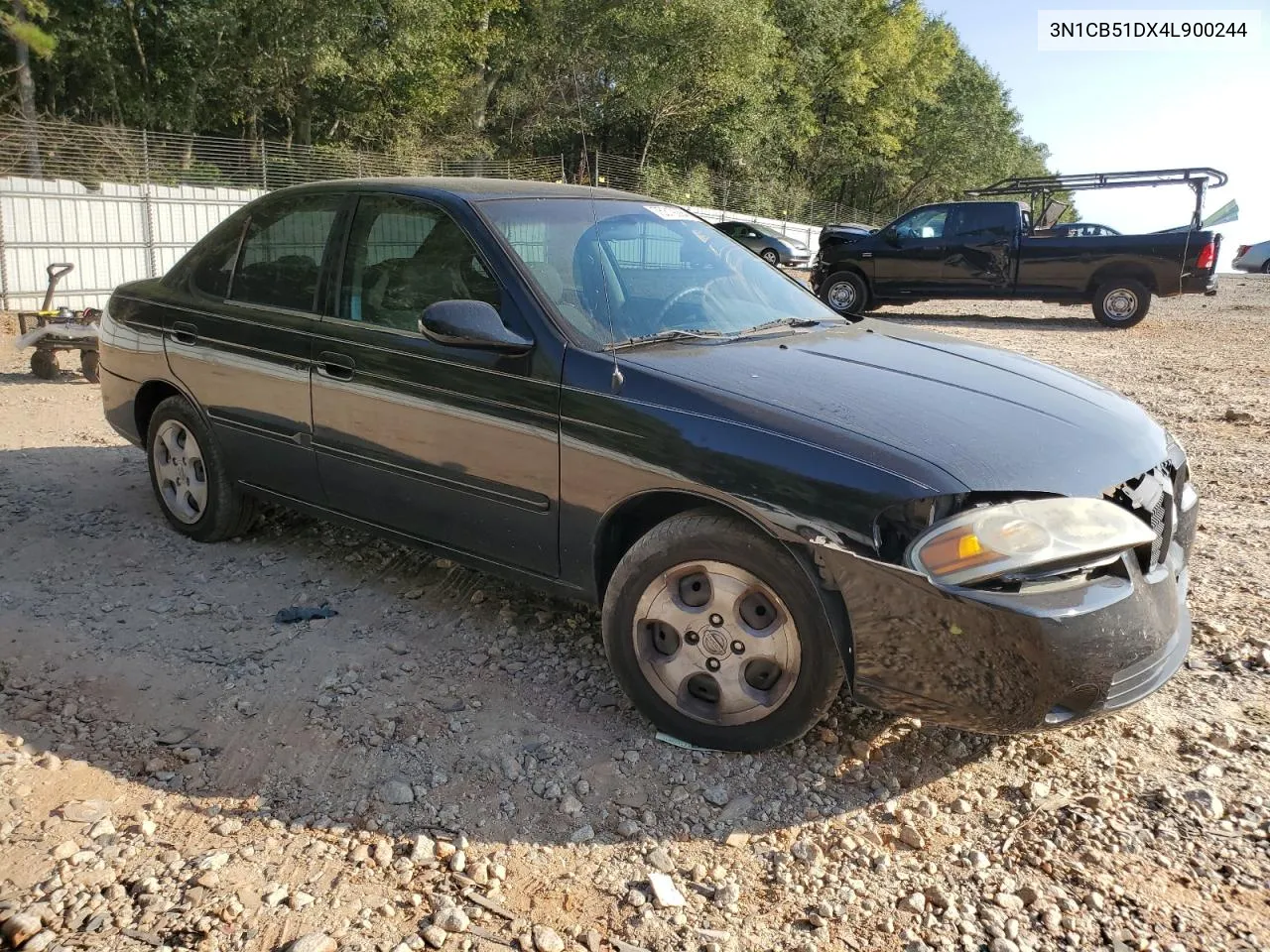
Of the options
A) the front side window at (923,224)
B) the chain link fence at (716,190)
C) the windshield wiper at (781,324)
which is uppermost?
the chain link fence at (716,190)

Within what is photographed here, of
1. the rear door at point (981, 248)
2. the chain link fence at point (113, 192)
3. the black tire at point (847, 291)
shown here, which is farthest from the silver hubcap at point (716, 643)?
the black tire at point (847, 291)

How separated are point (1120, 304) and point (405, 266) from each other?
13912mm

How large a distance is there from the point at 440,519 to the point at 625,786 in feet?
4.22

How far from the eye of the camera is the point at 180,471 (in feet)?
16.4

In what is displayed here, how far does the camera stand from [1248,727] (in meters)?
3.36

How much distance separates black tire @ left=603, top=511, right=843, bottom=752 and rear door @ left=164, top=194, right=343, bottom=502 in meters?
1.72

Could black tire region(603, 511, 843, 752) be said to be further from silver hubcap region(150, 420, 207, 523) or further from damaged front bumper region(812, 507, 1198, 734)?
silver hubcap region(150, 420, 207, 523)

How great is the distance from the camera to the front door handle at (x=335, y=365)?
400 cm

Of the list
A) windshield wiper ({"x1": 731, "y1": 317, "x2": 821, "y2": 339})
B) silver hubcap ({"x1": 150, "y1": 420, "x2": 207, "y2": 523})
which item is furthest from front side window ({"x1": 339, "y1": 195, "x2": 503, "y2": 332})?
silver hubcap ({"x1": 150, "y1": 420, "x2": 207, "y2": 523})

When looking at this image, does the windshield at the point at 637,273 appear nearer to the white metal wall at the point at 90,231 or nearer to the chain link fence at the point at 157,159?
the white metal wall at the point at 90,231

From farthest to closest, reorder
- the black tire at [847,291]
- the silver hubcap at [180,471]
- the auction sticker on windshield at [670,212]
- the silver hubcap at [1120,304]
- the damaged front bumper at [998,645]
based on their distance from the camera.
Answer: the black tire at [847,291]
the silver hubcap at [1120,304]
the silver hubcap at [180,471]
the auction sticker on windshield at [670,212]
the damaged front bumper at [998,645]

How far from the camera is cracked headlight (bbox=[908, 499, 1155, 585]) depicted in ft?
8.62

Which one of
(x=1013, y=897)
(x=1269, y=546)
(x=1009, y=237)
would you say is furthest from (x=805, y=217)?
(x=1013, y=897)

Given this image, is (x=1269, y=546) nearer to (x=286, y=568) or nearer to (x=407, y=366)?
(x=407, y=366)
